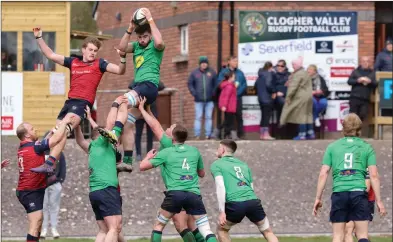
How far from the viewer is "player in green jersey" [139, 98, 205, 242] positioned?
68.9 ft

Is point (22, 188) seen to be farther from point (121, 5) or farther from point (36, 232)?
point (121, 5)

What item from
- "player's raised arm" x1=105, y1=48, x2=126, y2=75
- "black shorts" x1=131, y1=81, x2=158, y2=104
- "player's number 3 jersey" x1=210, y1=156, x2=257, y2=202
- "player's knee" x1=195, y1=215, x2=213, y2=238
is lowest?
"player's knee" x1=195, y1=215, x2=213, y2=238

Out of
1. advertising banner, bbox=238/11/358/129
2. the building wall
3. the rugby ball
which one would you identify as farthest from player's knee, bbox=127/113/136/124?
advertising banner, bbox=238/11/358/129

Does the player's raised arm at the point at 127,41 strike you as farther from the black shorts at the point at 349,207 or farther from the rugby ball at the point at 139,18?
the black shorts at the point at 349,207

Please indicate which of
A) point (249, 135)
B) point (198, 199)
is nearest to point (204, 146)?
point (249, 135)

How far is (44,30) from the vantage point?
37500 mm

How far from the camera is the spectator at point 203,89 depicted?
3481 cm

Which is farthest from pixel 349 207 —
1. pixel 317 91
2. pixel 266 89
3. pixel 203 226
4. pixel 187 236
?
pixel 317 91

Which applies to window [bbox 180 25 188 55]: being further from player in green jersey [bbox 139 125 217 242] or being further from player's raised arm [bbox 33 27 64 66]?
player in green jersey [bbox 139 125 217 242]

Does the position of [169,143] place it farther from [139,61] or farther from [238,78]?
[238,78]

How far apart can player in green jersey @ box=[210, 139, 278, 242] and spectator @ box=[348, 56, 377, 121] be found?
1549cm

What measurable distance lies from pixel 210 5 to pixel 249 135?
387 cm

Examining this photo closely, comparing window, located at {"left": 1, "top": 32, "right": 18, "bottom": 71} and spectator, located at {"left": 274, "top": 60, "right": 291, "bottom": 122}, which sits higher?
window, located at {"left": 1, "top": 32, "right": 18, "bottom": 71}

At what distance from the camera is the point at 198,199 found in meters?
21.0
